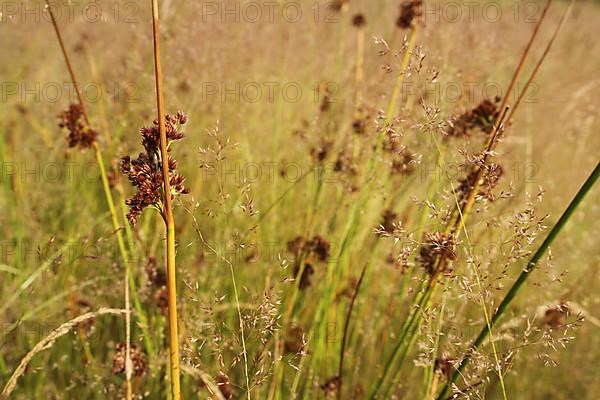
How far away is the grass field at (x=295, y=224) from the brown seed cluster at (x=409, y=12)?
1 cm

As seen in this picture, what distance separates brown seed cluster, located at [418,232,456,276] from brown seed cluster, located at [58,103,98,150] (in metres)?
0.77

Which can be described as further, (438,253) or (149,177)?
(438,253)

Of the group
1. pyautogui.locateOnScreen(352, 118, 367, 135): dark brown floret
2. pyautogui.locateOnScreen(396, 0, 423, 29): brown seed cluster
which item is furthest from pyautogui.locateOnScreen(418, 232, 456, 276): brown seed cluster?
pyautogui.locateOnScreen(396, 0, 423, 29): brown seed cluster

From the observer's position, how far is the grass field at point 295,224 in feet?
2.88

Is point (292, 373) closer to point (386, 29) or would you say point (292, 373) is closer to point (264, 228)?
point (264, 228)

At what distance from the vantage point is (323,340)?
1.32 metres

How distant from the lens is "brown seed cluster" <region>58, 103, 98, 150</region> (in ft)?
3.84

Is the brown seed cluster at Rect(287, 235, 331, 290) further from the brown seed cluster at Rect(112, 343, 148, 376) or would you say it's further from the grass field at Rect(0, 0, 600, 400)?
the brown seed cluster at Rect(112, 343, 148, 376)

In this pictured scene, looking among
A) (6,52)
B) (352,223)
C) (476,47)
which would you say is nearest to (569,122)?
(476,47)

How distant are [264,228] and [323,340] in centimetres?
79

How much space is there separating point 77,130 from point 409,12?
90 centimetres

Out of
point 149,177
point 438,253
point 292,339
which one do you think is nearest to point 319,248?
point 292,339

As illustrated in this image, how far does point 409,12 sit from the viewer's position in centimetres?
137

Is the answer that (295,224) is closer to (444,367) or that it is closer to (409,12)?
(409,12)
